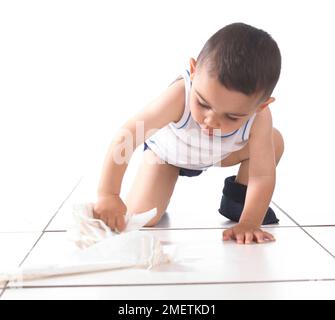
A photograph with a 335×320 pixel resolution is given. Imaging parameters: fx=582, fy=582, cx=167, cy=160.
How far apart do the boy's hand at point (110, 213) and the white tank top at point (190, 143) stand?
247 millimetres

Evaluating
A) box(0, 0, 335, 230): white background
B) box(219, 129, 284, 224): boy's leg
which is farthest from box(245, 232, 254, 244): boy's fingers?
box(0, 0, 335, 230): white background

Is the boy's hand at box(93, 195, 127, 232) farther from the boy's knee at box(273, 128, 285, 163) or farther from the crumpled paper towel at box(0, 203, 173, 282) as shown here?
the boy's knee at box(273, 128, 285, 163)

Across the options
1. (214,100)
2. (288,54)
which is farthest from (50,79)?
(214,100)

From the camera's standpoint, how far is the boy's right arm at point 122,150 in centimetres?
113

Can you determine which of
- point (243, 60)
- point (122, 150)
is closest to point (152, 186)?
point (122, 150)

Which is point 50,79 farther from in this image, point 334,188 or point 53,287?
point 53,287

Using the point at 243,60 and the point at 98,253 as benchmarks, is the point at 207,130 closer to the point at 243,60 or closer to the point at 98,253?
the point at 243,60

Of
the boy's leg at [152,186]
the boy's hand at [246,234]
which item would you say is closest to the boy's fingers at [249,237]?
the boy's hand at [246,234]

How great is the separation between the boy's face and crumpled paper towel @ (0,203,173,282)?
0.25 metres

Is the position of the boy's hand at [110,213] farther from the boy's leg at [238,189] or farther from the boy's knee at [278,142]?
the boy's knee at [278,142]

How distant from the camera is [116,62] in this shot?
8.21ft

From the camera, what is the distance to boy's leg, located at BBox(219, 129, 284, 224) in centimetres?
130

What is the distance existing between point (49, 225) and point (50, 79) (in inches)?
53.4

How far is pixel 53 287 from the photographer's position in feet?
2.87
